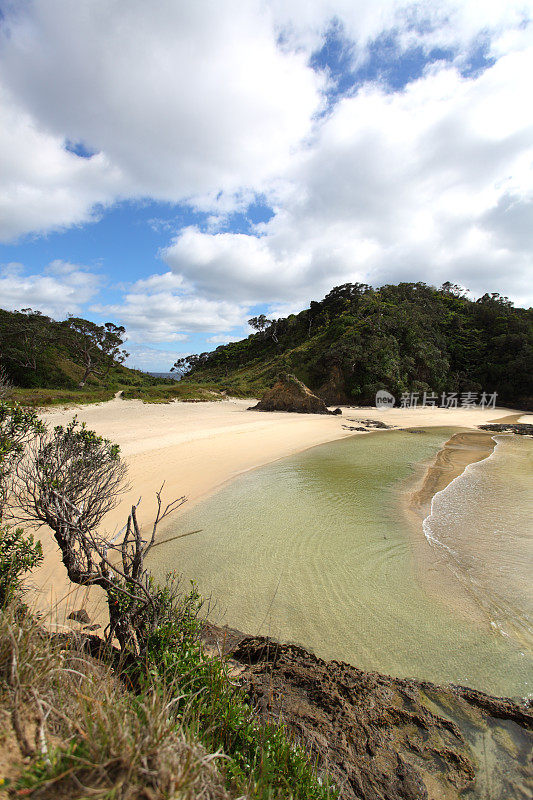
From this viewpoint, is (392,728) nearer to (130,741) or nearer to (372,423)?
(130,741)

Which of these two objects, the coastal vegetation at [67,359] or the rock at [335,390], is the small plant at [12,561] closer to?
the coastal vegetation at [67,359]

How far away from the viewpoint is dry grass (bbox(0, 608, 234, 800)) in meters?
1.29

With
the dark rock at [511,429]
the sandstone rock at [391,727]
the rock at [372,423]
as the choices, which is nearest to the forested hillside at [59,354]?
the rock at [372,423]

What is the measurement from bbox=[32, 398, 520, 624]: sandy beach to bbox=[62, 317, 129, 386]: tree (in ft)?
43.0

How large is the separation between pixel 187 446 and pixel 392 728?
1351 cm

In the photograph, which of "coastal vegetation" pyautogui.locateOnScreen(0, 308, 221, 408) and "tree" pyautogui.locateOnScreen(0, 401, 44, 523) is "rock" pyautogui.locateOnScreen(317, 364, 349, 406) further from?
"tree" pyautogui.locateOnScreen(0, 401, 44, 523)

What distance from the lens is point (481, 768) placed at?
2760mm

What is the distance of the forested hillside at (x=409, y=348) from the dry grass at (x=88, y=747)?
127 ft

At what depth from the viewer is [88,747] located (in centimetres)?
142

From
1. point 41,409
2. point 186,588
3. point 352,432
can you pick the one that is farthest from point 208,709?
point 41,409

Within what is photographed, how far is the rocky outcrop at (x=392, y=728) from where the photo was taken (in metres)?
2.56

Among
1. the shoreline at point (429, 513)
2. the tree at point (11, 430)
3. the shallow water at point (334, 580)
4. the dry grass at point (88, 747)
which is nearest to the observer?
the dry grass at point (88, 747)

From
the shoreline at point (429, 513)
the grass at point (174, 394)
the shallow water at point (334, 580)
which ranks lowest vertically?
the shallow water at point (334, 580)

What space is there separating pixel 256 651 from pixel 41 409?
977 inches
